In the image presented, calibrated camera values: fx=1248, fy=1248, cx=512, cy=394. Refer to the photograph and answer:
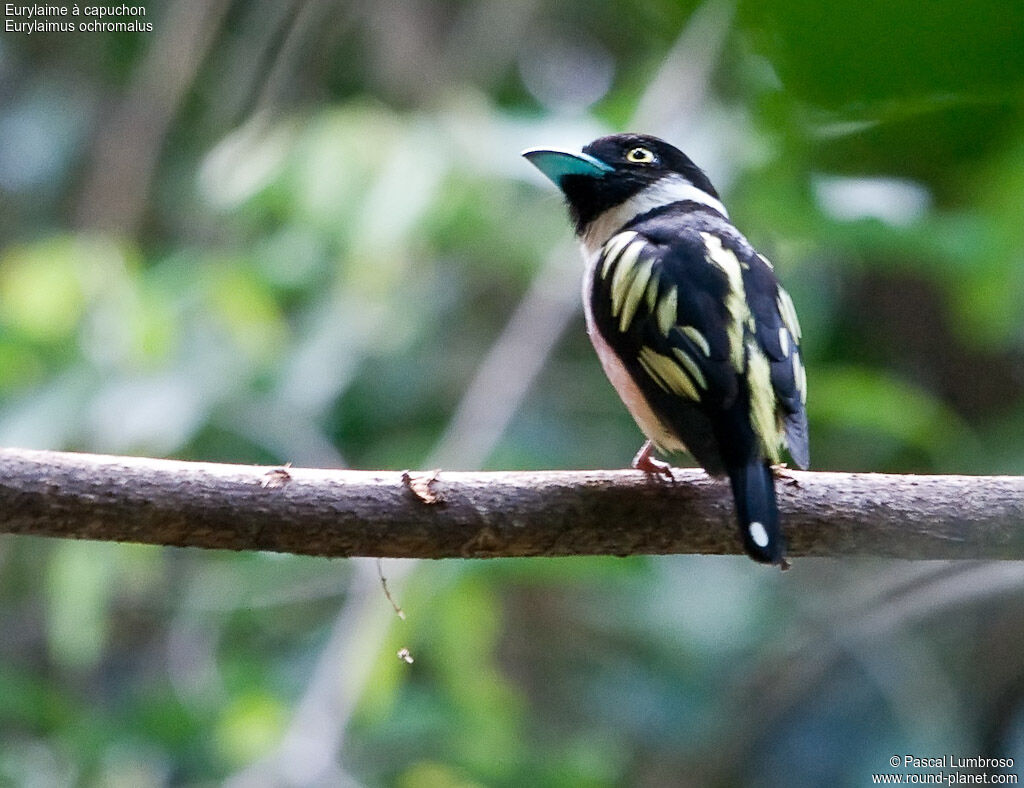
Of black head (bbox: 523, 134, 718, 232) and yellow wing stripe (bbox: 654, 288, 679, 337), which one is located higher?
yellow wing stripe (bbox: 654, 288, 679, 337)

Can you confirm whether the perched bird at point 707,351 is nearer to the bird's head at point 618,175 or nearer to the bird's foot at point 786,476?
the bird's foot at point 786,476

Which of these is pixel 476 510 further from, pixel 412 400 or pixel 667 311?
pixel 412 400

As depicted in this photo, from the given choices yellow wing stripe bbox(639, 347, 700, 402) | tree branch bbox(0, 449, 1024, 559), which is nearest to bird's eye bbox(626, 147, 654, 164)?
yellow wing stripe bbox(639, 347, 700, 402)

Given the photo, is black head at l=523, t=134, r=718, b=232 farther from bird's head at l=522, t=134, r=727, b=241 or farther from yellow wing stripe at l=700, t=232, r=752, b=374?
yellow wing stripe at l=700, t=232, r=752, b=374

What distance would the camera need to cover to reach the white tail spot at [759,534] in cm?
214

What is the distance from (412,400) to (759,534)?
11.1 ft

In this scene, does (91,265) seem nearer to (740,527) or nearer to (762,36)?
(740,527)

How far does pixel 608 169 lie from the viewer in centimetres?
351

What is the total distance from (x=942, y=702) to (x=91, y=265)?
3371 mm

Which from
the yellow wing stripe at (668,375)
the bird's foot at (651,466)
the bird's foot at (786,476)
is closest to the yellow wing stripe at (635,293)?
the yellow wing stripe at (668,375)

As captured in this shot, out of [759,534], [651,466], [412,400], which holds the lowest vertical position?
[412,400]

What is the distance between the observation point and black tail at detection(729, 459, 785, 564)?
84.4 inches

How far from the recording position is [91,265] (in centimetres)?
378

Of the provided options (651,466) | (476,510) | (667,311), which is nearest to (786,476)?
(651,466)
